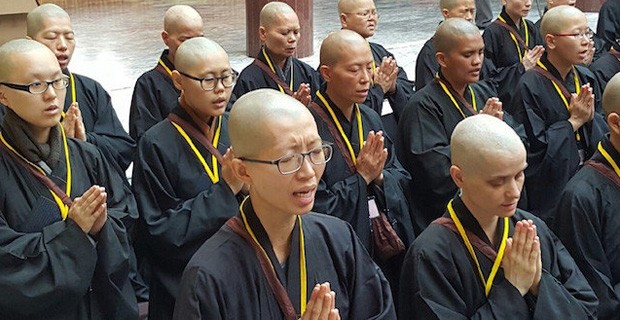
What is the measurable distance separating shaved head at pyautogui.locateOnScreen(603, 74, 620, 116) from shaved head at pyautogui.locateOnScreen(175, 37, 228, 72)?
2148mm

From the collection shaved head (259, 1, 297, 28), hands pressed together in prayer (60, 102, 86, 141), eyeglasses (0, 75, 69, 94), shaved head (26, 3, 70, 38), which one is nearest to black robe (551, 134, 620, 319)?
eyeglasses (0, 75, 69, 94)

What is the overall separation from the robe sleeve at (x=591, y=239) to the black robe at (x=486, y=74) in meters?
4.10

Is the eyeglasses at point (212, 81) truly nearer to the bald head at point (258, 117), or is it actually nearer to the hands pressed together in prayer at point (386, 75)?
the bald head at point (258, 117)

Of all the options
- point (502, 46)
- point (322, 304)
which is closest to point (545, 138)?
point (502, 46)

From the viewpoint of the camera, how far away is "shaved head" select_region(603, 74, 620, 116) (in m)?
4.77

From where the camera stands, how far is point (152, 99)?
707cm

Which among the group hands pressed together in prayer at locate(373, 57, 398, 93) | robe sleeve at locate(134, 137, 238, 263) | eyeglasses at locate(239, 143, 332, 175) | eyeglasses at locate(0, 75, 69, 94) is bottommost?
hands pressed together in prayer at locate(373, 57, 398, 93)

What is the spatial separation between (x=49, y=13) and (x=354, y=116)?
232 cm

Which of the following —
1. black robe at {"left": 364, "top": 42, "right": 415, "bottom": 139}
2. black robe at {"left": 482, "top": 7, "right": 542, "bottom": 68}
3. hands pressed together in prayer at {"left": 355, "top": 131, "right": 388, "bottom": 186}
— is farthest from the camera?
black robe at {"left": 482, "top": 7, "right": 542, "bottom": 68}

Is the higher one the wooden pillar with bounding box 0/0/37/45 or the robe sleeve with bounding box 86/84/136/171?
the wooden pillar with bounding box 0/0/37/45

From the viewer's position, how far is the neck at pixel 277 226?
3207mm

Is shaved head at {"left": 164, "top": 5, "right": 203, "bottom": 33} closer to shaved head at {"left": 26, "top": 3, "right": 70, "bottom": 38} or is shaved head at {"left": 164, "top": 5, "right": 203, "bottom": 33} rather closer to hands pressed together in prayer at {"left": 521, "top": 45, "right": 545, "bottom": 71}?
shaved head at {"left": 26, "top": 3, "right": 70, "bottom": 38}

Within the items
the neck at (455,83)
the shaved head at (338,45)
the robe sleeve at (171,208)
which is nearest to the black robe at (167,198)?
the robe sleeve at (171,208)

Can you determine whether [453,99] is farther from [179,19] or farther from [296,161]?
[296,161]
